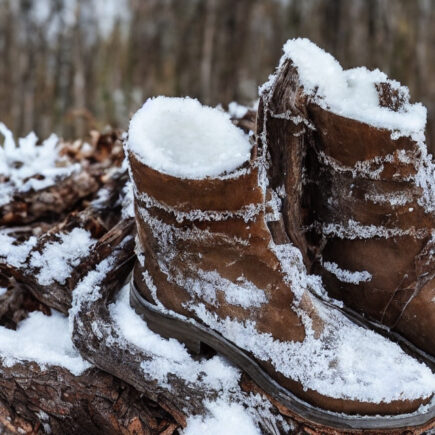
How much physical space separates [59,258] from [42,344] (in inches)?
5.2

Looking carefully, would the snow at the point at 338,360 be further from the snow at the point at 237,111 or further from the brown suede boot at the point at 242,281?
the snow at the point at 237,111

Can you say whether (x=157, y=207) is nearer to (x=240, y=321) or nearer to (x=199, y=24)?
(x=240, y=321)

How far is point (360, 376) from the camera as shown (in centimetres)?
63

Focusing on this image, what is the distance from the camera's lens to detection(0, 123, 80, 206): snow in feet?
3.55

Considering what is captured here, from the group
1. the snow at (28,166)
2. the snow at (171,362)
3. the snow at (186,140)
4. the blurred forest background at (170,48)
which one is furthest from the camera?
the blurred forest background at (170,48)

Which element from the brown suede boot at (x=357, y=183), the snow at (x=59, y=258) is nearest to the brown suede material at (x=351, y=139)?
the brown suede boot at (x=357, y=183)

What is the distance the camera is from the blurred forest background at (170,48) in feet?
8.89

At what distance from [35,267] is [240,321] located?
33 centimetres

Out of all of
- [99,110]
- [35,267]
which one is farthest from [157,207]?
[99,110]

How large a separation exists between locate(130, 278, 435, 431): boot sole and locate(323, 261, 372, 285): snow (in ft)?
0.56

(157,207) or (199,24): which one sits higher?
(157,207)

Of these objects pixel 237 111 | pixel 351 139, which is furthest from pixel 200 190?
pixel 237 111

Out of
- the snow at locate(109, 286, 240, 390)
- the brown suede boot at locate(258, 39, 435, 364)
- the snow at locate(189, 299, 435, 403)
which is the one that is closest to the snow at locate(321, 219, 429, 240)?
the brown suede boot at locate(258, 39, 435, 364)

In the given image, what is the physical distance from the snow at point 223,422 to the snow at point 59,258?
10.8 inches
